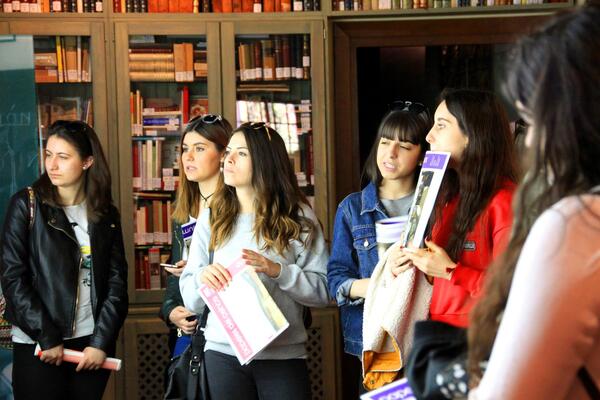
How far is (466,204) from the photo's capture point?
2.47m

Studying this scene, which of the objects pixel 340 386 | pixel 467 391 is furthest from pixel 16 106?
pixel 467 391

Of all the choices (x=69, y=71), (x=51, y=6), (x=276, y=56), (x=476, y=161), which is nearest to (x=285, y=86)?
(x=276, y=56)

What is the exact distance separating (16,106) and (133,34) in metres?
1.48

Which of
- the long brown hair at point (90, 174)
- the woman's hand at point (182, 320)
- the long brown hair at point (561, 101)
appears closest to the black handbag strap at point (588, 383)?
the long brown hair at point (561, 101)

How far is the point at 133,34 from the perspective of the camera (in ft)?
16.8

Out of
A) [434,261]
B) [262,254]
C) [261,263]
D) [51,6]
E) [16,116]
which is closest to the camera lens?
[434,261]

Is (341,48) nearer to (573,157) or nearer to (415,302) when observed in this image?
(415,302)

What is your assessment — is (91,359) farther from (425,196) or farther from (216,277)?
(425,196)

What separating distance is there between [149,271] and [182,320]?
1.87 metres

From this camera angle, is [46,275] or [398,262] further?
[46,275]

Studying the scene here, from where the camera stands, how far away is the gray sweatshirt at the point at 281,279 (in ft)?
9.86

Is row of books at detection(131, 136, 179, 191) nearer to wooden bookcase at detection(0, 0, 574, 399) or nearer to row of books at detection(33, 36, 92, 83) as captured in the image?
wooden bookcase at detection(0, 0, 574, 399)

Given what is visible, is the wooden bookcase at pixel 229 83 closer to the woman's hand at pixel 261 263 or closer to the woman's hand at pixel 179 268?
the woman's hand at pixel 179 268

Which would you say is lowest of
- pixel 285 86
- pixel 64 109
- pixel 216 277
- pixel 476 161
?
pixel 216 277
